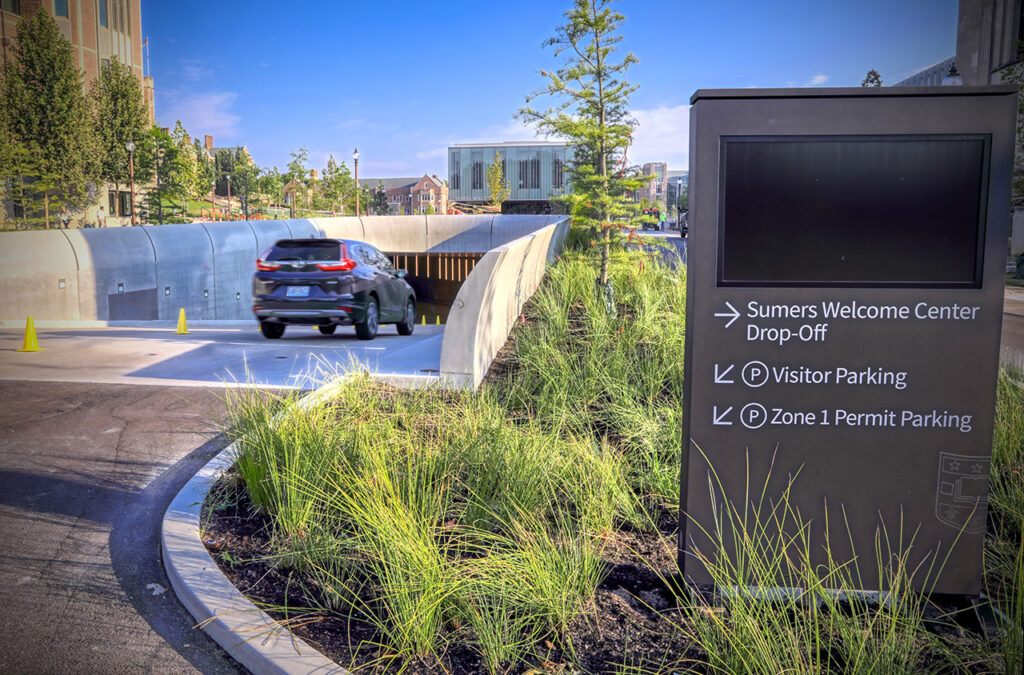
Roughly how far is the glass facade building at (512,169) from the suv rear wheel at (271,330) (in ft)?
213

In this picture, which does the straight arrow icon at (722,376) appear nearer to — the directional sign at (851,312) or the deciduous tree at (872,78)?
the directional sign at (851,312)

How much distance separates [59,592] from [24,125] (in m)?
43.7

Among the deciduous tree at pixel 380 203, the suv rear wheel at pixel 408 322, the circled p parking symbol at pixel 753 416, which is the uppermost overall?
the deciduous tree at pixel 380 203

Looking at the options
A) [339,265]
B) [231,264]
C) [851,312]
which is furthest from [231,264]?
[851,312]

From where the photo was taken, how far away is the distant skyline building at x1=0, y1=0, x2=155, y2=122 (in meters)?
45.6

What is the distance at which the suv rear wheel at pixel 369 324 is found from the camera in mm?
13563

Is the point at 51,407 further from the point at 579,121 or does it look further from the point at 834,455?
the point at 579,121

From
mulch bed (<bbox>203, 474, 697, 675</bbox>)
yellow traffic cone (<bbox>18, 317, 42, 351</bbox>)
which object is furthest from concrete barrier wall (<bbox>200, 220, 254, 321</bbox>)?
mulch bed (<bbox>203, 474, 697, 675</bbox>)

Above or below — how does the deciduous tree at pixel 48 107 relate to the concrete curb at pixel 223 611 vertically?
above

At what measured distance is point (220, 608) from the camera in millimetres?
3570

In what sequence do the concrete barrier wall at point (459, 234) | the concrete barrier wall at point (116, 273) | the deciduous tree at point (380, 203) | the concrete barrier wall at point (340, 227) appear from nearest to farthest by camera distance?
the concrete barrier wall at point (116, 273)
the concrete barrier wall at point (340, 227)
the concrete barrier wall at point (459, 234)
the deciduous tree at point (380, 203)

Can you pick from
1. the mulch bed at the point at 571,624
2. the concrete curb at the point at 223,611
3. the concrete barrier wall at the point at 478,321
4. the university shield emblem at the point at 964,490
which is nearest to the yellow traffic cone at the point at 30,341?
the concrete barrier wall at the point at 478,321

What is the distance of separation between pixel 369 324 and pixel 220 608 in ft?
33.7

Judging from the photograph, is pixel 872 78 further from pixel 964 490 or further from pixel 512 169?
pixel 964 490
